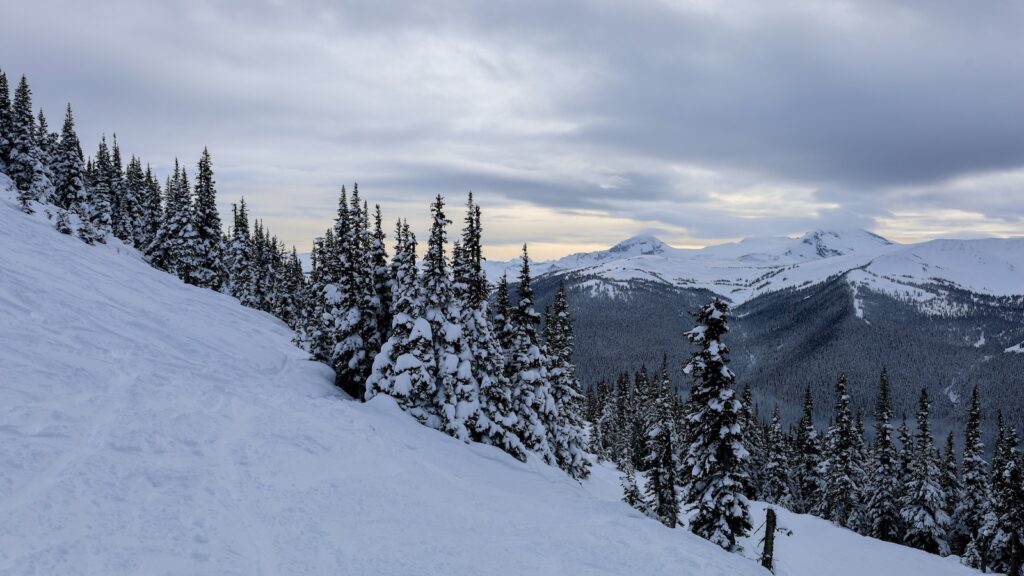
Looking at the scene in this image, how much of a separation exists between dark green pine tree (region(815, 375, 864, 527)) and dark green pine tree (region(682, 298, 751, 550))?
34.4 m

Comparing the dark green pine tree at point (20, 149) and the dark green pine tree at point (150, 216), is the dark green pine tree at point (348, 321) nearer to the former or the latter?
the dark green pine tree at point (20, 149)

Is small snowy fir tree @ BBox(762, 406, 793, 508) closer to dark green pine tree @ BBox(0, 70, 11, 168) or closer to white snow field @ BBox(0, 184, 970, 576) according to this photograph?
white snow field @ BBox(0, 184, 970, 576)

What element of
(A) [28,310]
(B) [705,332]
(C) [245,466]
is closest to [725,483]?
(B) [705,332]

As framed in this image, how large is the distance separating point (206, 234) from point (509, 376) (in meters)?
40.4

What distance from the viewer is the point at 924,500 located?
1847 inches

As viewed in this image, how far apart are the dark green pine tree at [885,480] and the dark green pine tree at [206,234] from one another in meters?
67.3

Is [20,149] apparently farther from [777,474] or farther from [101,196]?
[777,474]

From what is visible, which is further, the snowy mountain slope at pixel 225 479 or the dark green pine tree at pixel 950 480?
the dark green pine tree at pixel 950 480

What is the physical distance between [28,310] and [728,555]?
24.5 meters

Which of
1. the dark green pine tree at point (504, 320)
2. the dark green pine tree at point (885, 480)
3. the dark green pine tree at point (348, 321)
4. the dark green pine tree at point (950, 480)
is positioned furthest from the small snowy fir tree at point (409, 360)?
the dark green pine tree at point (950, 480)

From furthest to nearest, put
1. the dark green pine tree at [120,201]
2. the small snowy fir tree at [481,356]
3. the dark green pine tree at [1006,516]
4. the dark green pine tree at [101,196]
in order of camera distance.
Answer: the dark green pine tree at [120,201] → the dark green pine tree at [101,196] → the dark green pine tree at [1006,516] → the small snowy fir tree at [481,356]

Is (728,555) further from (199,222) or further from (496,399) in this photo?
(199,222)

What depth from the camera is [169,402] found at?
15.7 metres

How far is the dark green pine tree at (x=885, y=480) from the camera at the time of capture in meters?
49.8
